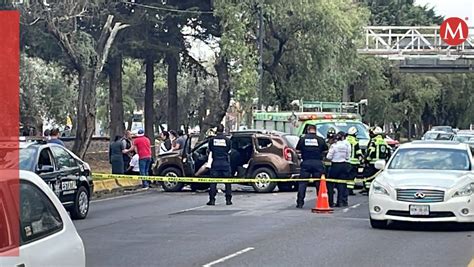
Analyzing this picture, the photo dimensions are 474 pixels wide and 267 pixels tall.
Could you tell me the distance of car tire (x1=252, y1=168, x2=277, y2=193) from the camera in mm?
25000

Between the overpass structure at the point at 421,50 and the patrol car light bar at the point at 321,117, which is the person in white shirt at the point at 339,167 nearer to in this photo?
the patrol car light bar at the point at 321,117

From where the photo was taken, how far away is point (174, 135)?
28.3m

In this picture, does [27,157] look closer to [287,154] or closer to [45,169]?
[45,169]

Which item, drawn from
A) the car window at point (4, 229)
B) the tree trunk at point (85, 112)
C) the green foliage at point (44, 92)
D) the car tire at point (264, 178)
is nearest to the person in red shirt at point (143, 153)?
the car tire at point (264, 178)

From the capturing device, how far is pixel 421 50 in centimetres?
5100

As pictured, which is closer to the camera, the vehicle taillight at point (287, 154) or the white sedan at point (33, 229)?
the white sedan at point (33, 229)

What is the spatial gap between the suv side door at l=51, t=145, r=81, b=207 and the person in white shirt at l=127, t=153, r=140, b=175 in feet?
30.7

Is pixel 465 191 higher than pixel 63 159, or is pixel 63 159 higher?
pixel 63 159

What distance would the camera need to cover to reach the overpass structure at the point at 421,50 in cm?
5031

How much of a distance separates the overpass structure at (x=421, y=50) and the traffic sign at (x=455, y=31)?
0.38 meters

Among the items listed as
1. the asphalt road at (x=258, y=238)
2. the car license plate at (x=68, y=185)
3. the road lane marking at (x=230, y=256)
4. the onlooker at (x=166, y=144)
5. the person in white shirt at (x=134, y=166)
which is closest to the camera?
the road lane marking at (x=230, y=256)

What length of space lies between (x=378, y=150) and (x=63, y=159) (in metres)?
9.37

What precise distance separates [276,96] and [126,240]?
1257 inches

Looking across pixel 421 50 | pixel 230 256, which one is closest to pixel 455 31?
pixel 421 50
